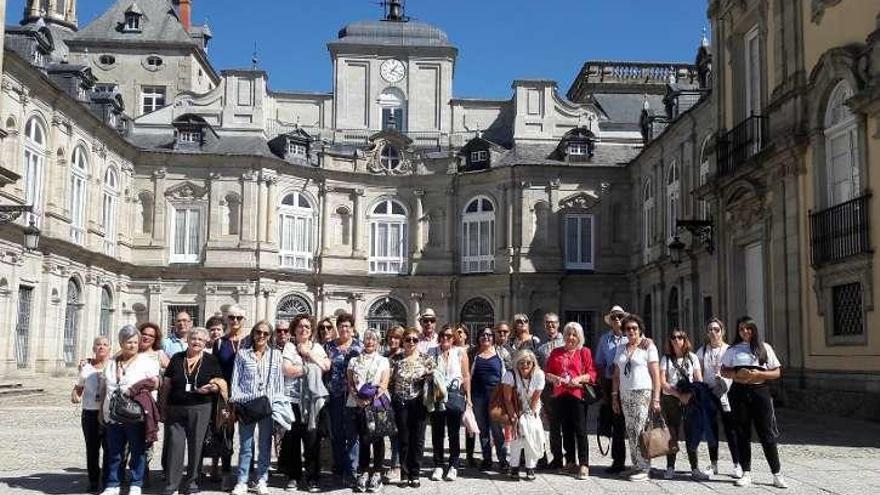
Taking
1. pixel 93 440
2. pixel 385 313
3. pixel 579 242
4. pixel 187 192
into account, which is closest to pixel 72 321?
pixel 187 192

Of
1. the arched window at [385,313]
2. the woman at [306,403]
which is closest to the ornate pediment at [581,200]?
the arched window at [385,313]

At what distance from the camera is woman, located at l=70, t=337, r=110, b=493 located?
8.73 metres

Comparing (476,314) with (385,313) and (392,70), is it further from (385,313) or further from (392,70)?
(392,70)

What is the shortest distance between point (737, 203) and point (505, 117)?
62.7ft

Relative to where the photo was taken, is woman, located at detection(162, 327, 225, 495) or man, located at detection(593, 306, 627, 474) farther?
man, located at detection(593, 306, 627, 474)

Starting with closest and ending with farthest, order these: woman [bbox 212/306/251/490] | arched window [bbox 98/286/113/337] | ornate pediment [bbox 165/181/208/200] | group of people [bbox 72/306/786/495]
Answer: group of people [bbox 72/306/786/495]
woman [bbox 212/306/251/490]
arched window [bbox 98/286/113/337]
ornate pediment [bbox 165/181/208/200]

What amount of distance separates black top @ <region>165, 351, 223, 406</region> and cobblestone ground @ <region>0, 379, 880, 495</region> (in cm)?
96

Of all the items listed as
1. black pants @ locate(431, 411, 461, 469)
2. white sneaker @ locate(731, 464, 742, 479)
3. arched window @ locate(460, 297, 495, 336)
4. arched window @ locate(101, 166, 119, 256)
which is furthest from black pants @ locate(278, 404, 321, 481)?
arched window @ locate(460, 297, 495, 336)

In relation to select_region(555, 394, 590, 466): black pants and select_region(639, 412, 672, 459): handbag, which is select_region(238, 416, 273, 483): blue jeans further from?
select_region(639, 412, 672, 459): handbag

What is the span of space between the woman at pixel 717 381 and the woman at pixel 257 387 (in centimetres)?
432

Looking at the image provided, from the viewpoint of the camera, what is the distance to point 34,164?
25.4 metres

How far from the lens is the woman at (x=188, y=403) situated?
334 inches

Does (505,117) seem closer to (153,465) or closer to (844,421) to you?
(844,421)

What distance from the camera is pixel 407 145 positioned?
116 ft
